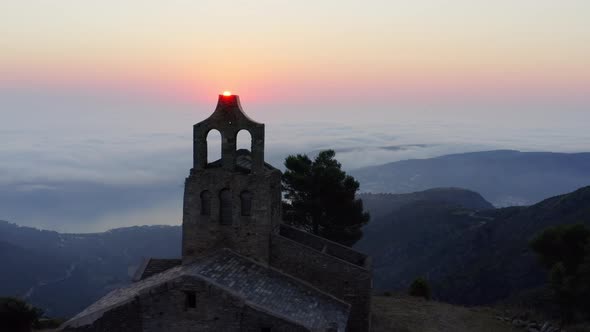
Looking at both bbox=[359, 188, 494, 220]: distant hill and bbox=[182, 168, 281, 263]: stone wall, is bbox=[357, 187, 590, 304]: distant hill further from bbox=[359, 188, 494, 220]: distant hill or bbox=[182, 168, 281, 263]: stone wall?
bbox=[182, 168, 281, 263]: stone wall

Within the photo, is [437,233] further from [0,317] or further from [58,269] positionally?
[58,269]

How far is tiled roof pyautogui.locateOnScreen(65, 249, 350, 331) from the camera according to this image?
15.2 meters

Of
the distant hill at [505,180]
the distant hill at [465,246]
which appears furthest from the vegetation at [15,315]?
the distant hill at [505,180]

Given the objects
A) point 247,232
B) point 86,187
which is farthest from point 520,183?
point 247,232

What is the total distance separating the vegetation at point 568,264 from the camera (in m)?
26.4

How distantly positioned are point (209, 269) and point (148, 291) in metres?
→ 2.19

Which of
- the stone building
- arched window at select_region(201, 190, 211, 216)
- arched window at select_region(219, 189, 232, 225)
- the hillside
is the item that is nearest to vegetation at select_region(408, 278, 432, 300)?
the hillside

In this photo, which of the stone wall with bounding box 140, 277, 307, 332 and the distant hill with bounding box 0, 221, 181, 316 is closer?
the stone wall with bounding box 140, 277, 307, 332

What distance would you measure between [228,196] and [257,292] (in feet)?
13.9

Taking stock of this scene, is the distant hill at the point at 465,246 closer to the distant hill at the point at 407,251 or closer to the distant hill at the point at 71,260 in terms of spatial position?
the distant hill at the point at 407,251

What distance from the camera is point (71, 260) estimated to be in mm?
100250

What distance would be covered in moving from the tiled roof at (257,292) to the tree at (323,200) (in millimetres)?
14527

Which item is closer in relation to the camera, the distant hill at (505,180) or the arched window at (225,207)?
the arched window at (225,207)

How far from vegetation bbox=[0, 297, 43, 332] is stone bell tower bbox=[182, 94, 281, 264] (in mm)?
8461
